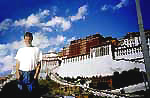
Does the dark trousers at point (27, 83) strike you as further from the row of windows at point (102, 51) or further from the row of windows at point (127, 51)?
the row of windows at point (127, 51)

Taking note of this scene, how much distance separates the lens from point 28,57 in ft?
11.5

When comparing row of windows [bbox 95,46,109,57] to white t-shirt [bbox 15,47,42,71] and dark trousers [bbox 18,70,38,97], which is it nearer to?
white t-shirt [bbox 15,47,42,71]

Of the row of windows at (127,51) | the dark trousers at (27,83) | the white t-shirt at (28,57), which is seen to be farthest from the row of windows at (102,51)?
the dark trousers at (27,83)

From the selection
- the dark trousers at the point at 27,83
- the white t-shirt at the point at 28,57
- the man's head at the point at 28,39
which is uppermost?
the man's head at the point at 28,39

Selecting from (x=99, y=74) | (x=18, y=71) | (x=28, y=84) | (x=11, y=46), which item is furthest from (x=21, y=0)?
(x=99, y=74)

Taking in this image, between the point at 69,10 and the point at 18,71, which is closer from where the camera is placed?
the point at 18,71

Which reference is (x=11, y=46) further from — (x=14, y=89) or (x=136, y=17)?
(x=136, y=17)

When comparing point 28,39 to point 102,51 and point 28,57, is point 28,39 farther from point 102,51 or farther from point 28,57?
point 102,51

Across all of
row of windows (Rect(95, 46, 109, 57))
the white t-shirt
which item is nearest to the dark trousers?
the white t-shirt

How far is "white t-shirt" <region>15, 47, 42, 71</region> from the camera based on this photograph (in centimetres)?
347

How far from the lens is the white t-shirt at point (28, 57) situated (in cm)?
347

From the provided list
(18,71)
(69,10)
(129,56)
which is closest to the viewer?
(129,56)

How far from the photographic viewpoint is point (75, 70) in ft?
11.7

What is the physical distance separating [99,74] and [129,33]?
1.02 meters
